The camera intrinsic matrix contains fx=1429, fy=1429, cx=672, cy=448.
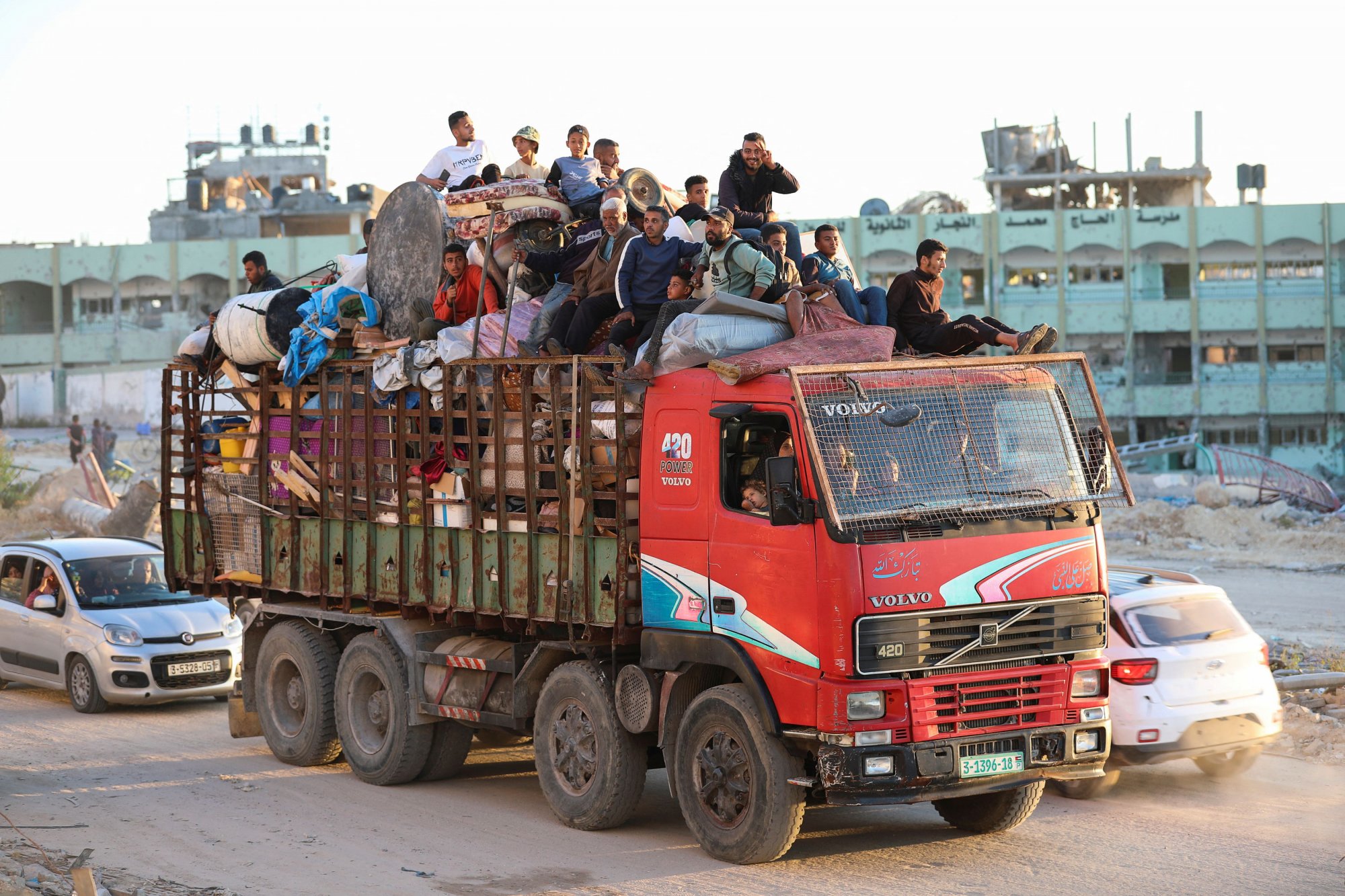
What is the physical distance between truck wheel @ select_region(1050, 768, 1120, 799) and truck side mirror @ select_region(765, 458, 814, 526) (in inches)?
139

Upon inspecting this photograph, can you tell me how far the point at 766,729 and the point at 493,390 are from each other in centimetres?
318

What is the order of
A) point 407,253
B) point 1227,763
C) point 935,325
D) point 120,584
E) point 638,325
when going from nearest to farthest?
1. point 935,325
2. point 638,325
3. point 1227,763
4. point 407,253
5. point 120,584

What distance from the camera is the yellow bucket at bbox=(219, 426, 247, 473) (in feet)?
40.4

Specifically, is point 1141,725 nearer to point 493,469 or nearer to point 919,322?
point 919,322

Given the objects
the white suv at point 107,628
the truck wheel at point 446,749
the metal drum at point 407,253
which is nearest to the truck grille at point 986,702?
the truck wheel at point 446,749

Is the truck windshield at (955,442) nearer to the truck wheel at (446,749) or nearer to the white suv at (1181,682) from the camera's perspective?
the white suv at (1181,682)

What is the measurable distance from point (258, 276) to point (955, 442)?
7332mm

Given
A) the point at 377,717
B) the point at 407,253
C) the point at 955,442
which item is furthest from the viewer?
the point at 407,253

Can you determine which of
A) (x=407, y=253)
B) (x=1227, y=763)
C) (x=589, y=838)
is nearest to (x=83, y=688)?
(x=407, y=253)

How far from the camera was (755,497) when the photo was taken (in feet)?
26.4

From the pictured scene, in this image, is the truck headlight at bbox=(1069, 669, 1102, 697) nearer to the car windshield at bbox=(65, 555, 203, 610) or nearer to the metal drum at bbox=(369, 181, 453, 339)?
the metal drum at bbox=(369, 181, 453, 339)

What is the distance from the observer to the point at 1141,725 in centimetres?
917

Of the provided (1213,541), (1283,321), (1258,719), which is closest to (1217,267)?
(1283,321)

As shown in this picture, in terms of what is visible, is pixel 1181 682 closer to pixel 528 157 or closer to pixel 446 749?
pixel 446 749
